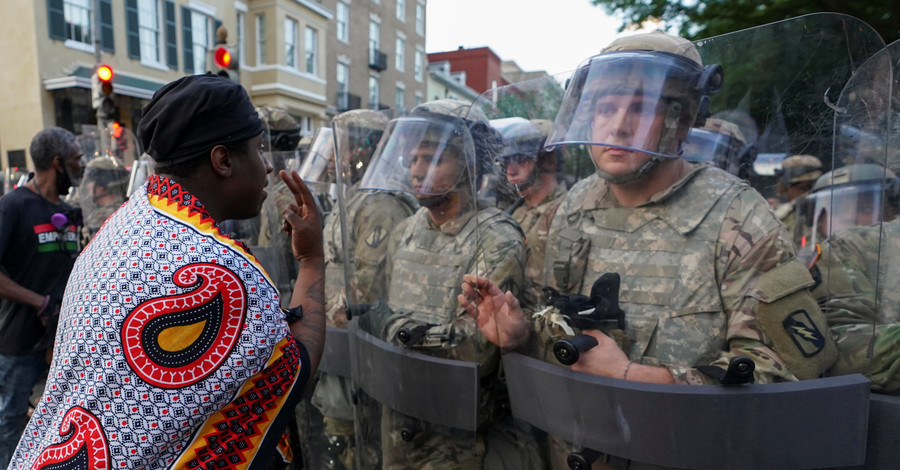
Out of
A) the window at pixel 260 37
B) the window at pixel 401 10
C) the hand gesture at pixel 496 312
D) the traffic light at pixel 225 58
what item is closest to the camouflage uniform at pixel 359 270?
the hand gesture at pixel 496 312

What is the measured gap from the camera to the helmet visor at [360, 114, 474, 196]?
2.09m

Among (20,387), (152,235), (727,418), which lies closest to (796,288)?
(727,418)

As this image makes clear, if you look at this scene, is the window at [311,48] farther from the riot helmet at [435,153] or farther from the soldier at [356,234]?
the riot helmet at [435,153]

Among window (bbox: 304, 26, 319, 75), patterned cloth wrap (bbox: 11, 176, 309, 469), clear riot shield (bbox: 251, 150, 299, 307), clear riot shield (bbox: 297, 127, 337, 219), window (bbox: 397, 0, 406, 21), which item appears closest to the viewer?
patterned cloth wrap (bbox: 11, 176, 309, 469)

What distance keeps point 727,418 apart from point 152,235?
1388 mm

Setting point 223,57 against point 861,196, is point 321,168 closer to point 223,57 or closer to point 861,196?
point 223,57

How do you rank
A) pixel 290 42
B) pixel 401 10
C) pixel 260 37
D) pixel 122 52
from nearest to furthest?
pixel 122 52
pixel 260 37
pixel 290 42
pixel 401 10

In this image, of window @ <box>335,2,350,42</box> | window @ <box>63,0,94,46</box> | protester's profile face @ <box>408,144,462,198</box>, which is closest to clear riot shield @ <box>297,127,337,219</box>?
protester's profile face @ <box>408,144,462,198</box>

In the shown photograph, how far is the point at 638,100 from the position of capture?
150 centimetres

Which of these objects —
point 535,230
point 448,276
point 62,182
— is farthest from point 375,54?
point 535,230

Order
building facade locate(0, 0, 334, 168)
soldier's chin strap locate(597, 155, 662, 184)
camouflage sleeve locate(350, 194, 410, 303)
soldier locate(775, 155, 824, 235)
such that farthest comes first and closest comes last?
1. building facade locate(0, 0, 334, 168)
2. camouflage sleeve locate(350, 194, 410, 303)
3. soldier locate(775, 155, 824, 235)
4. soldier's chin strap locate(597, 155, 662, 184)

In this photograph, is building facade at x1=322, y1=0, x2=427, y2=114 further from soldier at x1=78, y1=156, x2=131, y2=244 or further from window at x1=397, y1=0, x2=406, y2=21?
soldier at x1=78, y1=156, x2=131, y2=244

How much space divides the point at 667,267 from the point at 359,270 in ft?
4.03

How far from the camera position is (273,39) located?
22.0m
